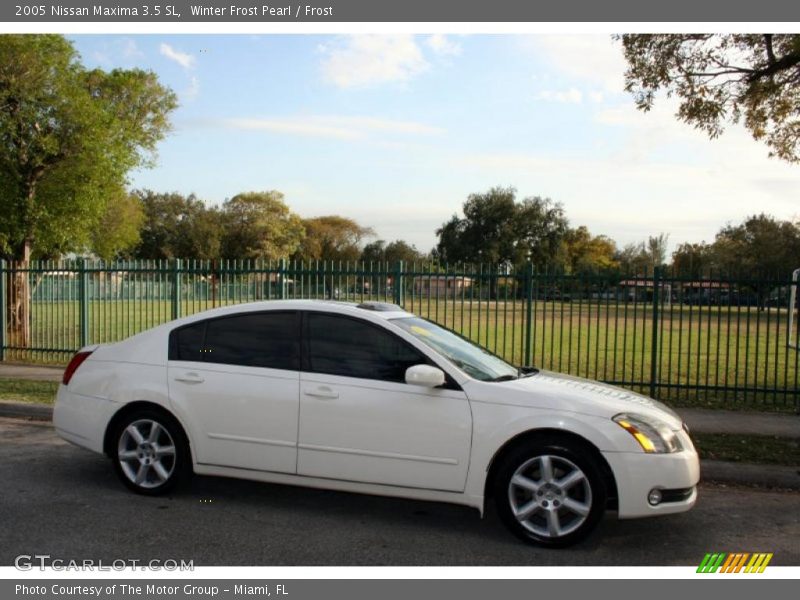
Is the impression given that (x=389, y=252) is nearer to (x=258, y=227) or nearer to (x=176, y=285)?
(x=258, y=227)

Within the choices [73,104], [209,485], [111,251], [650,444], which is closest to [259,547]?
[209,485]

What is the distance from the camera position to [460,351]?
5.85 meters

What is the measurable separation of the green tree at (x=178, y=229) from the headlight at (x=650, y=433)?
78.1m

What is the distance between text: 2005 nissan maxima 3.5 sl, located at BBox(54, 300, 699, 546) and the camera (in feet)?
16.1

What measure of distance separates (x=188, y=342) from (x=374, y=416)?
1.73 metres

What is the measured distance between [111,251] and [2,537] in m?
37.7

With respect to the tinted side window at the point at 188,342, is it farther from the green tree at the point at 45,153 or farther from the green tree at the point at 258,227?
the green tree at the point at 258,227

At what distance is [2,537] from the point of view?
4.93 metres

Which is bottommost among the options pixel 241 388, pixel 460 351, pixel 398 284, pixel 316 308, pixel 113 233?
pixel 241 388

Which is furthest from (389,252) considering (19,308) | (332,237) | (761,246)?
(19,308)

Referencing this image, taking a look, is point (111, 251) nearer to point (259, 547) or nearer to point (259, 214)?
point (259, 547)

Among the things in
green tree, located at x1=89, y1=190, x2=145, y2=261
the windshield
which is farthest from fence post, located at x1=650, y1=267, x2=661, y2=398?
green tree, located at x1=89, y1=190, x2=145, y2=261

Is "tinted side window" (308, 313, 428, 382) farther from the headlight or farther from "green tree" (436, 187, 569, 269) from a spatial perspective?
"green tree" (436, 187, 569, 269)

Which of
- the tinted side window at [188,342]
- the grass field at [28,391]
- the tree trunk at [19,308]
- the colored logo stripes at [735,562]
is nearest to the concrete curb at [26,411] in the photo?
the grass field at [28,391]
